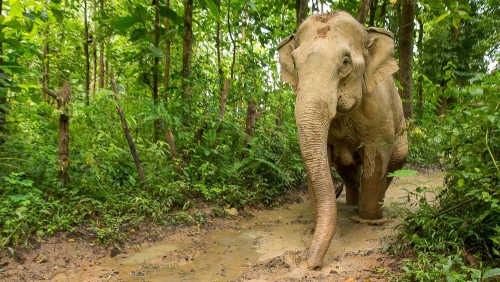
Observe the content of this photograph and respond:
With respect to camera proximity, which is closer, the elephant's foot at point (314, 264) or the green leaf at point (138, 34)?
the elephant's foot at point (314, 264)

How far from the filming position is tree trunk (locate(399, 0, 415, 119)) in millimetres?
8419

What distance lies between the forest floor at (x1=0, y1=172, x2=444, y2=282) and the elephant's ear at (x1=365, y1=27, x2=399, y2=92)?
121 cm

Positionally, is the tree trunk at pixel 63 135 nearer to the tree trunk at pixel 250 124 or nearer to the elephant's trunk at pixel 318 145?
the elephant's trunk at pixel 318 145

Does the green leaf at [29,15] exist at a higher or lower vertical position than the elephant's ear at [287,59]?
higher

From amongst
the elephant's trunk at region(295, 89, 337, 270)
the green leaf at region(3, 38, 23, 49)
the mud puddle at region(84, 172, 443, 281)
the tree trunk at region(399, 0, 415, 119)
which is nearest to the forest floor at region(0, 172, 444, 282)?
the mud puddle at region(84, 172, 443, 281)

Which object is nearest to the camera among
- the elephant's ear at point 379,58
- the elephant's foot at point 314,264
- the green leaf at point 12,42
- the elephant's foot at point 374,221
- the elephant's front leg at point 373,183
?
the elephant's foot at point 314,264

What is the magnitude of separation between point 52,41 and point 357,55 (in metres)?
5.97

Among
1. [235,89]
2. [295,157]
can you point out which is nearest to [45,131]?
[235,89]

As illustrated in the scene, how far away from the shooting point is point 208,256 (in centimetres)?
402

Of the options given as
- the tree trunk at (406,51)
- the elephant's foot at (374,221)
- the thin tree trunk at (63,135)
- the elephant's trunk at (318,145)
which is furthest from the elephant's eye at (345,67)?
the tree trunk at (406,51)

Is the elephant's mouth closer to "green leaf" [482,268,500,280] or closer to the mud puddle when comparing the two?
the mud puddle

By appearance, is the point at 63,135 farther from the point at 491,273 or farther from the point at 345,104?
the point at 491,273

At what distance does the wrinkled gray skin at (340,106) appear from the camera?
3609mm

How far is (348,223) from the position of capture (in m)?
4.99
